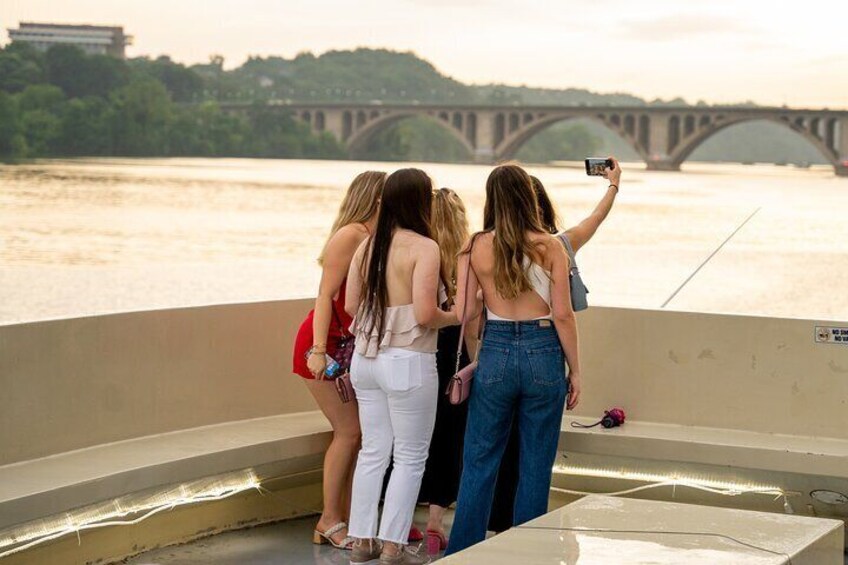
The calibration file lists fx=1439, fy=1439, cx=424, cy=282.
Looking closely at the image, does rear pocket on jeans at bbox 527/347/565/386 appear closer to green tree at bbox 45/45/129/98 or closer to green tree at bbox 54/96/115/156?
green tree at bbox 45/45/129/98

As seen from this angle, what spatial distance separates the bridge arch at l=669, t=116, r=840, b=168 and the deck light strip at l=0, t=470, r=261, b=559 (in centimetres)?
5208

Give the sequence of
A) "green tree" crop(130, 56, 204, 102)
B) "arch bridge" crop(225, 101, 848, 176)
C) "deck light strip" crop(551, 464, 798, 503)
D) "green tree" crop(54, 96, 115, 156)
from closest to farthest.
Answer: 1. "deck light strip" crop(551, 464, 798, 503)
2. "green tree" crop(54, 96, 115, 156)
3. "green tree" crop(130, 56, 204, 102)
4. "arch bridge" crop(225, 101, 848, 176)

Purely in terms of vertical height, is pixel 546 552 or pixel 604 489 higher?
pixel 546 552

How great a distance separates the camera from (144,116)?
5066 cm

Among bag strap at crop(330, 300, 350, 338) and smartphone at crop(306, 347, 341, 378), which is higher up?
bag strap at crop(330, 300, 350, 338)

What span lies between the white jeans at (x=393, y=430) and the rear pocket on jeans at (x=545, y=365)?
11.7 inches

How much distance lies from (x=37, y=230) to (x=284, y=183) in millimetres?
12633

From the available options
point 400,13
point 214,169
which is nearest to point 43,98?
point 214,169

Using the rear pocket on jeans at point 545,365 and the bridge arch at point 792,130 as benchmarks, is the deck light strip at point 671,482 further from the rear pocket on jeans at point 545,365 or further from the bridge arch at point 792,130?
the bridge arch at point 792,130

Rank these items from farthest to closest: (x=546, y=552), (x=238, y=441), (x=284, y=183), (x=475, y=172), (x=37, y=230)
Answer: (x=475, y=172) → (x=284, y=183) → (x=37, y=230) → (x=238, y=441) → (x=546, y=552)

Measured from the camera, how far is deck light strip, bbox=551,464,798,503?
392cm

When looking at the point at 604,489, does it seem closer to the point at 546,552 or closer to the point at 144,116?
the point at 546,552

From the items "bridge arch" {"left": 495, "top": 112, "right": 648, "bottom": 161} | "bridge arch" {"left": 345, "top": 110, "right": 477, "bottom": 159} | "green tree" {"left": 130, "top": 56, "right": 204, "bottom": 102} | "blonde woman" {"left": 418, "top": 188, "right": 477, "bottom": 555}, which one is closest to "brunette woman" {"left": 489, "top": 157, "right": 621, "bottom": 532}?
"blonde woman" {"left": 418, "top": 188, "right": 477, "bottom": 555}

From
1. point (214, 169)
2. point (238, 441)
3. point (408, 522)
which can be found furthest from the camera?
point (214, 169)
